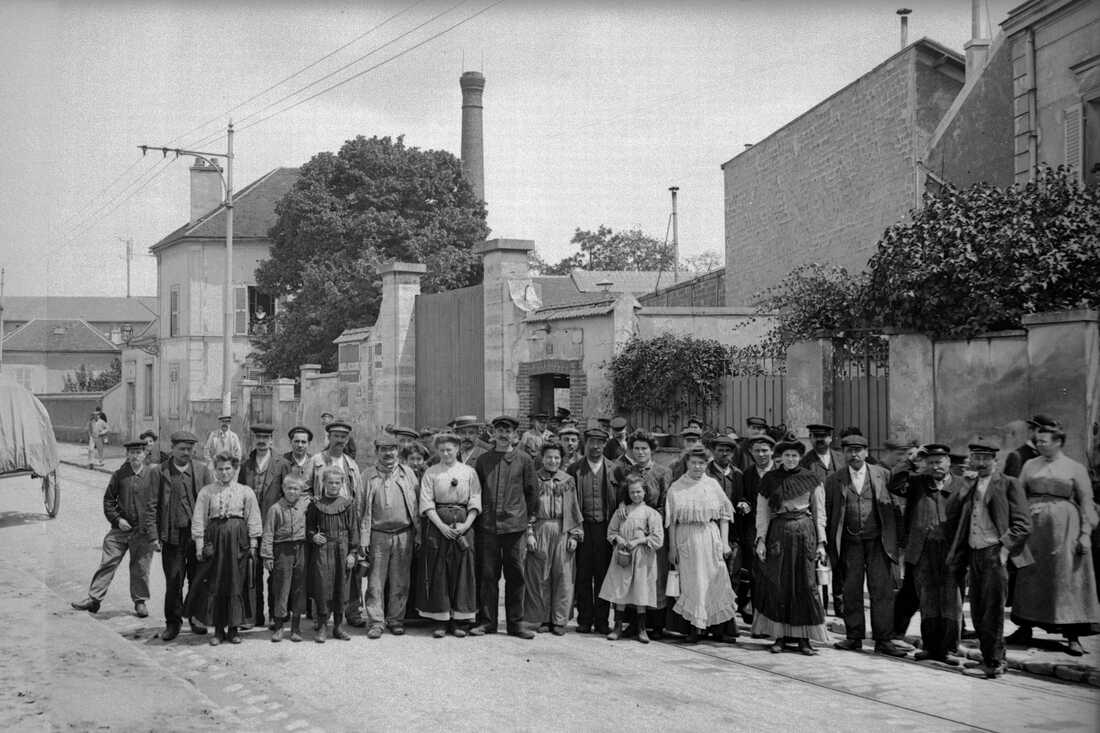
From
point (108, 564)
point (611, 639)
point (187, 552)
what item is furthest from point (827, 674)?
point (108, 564)

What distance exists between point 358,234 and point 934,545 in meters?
23.9

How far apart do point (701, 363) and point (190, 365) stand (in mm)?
29330

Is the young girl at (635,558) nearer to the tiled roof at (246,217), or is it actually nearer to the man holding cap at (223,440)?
the man holding cap at (223,440)

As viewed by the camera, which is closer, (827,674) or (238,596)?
(827,674)

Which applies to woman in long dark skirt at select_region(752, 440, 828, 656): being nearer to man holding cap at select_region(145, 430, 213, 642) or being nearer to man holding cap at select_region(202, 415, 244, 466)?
man holding cap at select_region(145, 430, 213, 642)

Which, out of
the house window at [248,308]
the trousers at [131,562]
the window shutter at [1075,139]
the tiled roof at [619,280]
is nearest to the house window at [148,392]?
the house window at [248,308]

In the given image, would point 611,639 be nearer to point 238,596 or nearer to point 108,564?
point 238,596

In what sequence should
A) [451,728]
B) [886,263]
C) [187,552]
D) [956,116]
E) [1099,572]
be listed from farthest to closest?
[956,116]
[886,263]
[187,552]
[1099,572]
[451,728]

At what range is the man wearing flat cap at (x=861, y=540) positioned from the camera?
27.6 ft

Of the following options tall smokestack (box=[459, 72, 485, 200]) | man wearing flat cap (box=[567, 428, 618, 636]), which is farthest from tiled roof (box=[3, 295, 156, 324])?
man wearing flat cap (box=[567, 428, 618, 636])

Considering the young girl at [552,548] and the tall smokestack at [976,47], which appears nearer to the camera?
the young girl at [552,548]

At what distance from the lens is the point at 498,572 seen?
30.6 ft

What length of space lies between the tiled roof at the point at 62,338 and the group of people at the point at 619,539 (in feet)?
206

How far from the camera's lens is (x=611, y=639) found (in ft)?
29.2
